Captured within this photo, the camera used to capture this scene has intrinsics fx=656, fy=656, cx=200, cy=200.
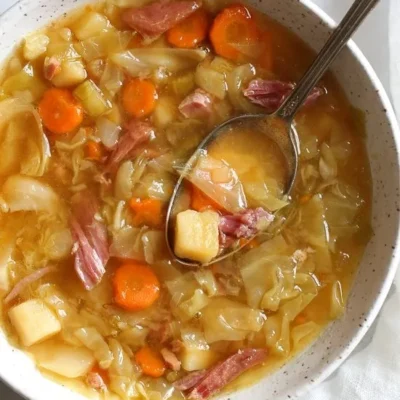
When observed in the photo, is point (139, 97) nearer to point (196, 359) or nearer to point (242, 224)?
point (242, 224)

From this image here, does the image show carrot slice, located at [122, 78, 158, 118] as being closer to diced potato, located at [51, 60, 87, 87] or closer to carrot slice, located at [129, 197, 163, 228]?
diced potato, located at [51, 60, 87, 87]

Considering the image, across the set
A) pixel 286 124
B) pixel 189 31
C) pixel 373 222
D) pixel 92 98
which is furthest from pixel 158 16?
pixel 373 222

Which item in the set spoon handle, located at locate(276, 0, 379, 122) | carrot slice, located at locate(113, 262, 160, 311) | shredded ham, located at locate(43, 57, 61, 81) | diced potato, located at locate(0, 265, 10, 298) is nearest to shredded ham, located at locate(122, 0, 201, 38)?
shredded ham, located at locate(43, 57, 61, 81)

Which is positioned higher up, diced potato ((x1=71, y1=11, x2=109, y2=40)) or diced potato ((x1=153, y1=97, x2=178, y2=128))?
diced potato ((x1=71, y1=11, x2=109, y2=40))

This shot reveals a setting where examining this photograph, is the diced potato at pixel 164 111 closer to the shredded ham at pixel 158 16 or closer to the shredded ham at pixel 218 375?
the shredded ham at pixel 158 16

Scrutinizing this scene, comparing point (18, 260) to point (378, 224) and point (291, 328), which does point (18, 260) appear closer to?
point (291, 328)
